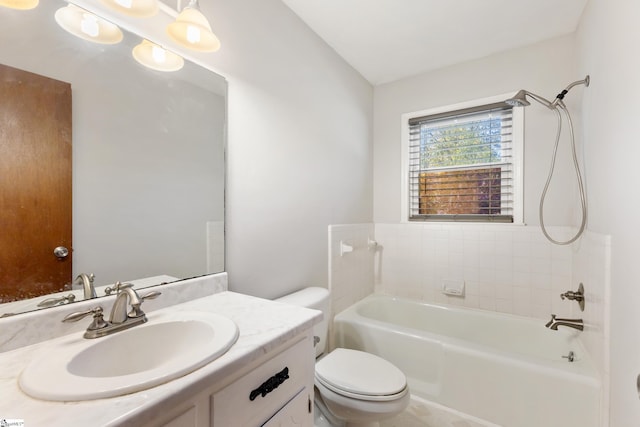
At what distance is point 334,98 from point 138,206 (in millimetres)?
1620

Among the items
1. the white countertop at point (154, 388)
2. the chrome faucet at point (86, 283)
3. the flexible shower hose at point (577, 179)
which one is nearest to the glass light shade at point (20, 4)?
the chrome faucet at point (86, 283)

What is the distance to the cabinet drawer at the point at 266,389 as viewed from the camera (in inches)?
26.2

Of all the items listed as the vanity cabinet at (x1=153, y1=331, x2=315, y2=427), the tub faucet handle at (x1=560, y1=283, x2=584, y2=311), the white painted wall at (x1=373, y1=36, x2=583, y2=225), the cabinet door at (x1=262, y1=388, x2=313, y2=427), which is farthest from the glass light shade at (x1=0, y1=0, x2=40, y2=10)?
the tub faucet handle at (x1=560, y1=283, x2=584, y2=311)

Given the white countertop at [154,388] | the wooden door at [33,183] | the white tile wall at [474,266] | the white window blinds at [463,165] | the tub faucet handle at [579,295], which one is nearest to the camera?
the white countertop at [154,388]

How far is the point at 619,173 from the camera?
1.12 meters

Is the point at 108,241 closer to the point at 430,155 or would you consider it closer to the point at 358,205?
the point at 358,205

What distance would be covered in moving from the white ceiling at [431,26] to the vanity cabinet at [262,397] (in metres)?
1.89

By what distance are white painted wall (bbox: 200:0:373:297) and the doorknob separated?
0.59m

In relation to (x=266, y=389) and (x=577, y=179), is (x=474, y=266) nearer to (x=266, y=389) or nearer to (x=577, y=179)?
(x=577, y=179)

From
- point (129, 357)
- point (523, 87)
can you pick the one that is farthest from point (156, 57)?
point (523, 87)

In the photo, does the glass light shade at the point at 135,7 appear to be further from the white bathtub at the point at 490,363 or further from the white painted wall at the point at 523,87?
the white painted wall at the point at 523,87

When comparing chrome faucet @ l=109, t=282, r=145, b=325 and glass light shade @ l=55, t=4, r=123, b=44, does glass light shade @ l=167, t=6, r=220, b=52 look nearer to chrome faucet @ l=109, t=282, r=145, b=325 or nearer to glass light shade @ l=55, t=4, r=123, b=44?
glass light shade @ l=55, t=4, r=123, b=44

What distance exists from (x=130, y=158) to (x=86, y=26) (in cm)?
43

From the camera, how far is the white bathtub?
52.6 inches
